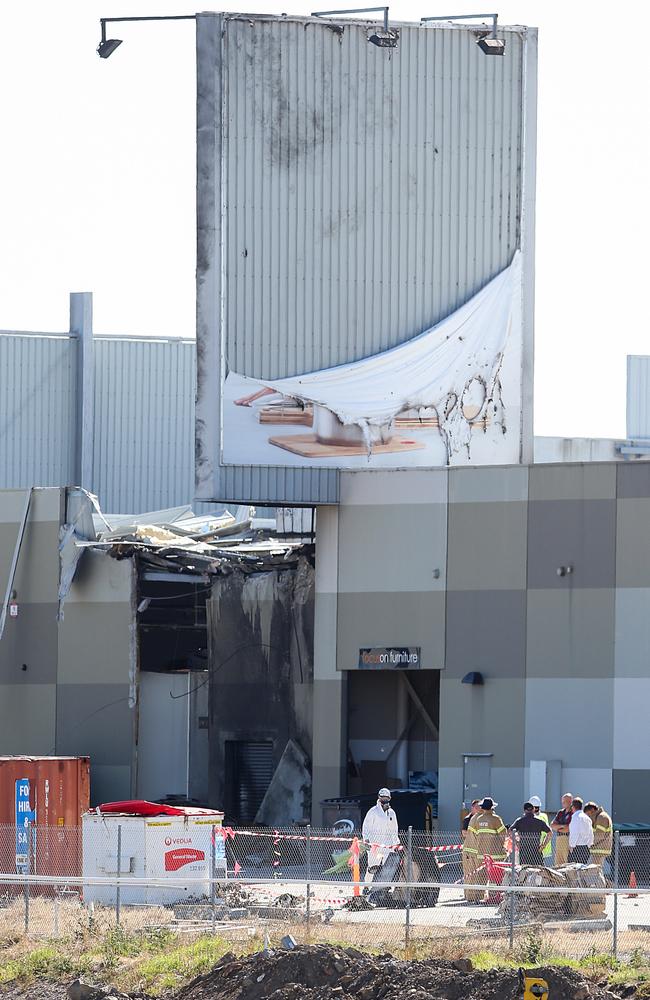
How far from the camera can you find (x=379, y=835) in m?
28.0

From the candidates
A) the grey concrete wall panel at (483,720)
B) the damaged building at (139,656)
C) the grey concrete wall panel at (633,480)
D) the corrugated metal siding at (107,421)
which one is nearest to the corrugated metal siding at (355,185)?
the damaged building at (139,656)

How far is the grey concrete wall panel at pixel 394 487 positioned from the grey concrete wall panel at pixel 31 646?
24.1 ft

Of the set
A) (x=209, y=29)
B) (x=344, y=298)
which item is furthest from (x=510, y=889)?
(x=209, y=29)

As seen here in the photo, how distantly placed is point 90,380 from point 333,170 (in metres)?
22.9

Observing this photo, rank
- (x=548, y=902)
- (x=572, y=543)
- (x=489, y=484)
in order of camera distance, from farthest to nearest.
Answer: (x=489, y=484), (x=572, y=543), (x=548, y=902)

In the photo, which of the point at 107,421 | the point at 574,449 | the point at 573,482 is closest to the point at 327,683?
the point at 573,482

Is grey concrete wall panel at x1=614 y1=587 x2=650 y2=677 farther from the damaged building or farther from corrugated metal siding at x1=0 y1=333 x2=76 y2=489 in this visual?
corrugated metal siding at x1=0 y1=333 x2=76 y2=489

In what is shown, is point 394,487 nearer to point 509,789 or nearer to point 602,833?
point 509,789

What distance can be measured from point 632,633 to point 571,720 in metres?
1.95

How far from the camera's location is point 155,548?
3956 cm

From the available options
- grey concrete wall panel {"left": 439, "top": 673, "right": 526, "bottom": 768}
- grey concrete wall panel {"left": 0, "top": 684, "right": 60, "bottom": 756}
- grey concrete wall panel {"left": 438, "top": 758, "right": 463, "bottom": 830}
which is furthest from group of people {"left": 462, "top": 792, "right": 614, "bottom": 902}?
grey concrete wall panel {"left": 0, "top": 684, "right": 60, "bottom": 756}

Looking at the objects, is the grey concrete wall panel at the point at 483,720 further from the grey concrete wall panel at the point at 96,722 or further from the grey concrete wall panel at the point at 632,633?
the grey concrete wall panel at the point at 96,722

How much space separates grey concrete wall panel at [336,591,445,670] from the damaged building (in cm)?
228

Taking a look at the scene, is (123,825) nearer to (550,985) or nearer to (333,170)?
(550,985)
